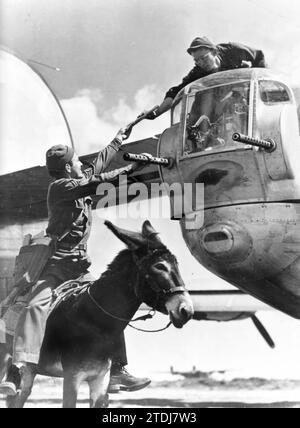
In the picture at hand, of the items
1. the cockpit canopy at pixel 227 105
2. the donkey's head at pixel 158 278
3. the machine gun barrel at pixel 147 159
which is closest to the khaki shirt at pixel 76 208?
the donkey's head at pixel 158 278

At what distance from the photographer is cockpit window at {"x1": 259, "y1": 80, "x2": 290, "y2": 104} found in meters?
9.16

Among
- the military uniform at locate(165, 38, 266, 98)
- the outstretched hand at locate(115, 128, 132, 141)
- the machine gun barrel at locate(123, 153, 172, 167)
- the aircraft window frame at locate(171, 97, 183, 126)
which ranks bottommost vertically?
the machine gun barrel at locate(123, 153, 172, 167)

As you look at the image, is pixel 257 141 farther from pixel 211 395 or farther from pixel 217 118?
pixel 211 395

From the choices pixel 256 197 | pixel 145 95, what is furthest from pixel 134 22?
pixel 256 197

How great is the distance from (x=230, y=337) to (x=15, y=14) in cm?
520

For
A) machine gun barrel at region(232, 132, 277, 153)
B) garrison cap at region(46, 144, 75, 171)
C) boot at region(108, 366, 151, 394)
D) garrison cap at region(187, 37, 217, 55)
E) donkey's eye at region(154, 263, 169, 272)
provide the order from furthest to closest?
garrison cap at region(46, 144, 75, 171), garrison cap at region(187, 37, 217, 55), boot at region(108, 366, 151, 394), donkey's eye at region(154, 263, 169, 272), machine gun barrel at region(232, 132, 277, 153)

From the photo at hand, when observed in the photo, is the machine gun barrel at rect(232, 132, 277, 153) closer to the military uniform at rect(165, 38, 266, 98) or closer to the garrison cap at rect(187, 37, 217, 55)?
the military uniform at rect(165, 38, 266, 98)

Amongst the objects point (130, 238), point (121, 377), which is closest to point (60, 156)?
point (130, 238)

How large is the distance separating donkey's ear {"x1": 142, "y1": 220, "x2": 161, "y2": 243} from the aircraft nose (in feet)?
2.65

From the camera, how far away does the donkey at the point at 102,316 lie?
9.56m

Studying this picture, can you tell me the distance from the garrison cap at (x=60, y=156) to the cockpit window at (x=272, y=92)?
8.81 ft

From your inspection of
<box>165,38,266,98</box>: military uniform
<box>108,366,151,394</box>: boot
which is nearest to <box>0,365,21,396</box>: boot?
<box>108,366,151,394</box>: boot

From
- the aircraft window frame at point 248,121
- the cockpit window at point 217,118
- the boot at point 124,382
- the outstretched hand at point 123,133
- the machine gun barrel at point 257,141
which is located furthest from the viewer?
the outstretched hand at point 123,133
